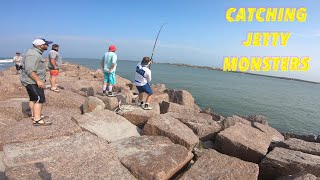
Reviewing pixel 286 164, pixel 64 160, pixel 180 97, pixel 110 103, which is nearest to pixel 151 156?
pixel 64 160

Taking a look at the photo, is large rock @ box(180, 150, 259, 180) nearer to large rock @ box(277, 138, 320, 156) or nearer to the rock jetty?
the rock jetty

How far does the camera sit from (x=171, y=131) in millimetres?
4926

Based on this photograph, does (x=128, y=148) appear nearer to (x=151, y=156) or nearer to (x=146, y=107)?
(x=151, y=156)

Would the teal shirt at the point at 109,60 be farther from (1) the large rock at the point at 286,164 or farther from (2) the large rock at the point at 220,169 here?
(1) the large rock at the point at 286,164

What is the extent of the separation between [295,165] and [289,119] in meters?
14.3

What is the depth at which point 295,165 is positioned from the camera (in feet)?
13.8

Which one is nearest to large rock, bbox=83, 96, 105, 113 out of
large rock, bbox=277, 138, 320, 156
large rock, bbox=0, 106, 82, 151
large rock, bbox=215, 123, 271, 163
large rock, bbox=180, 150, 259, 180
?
large rock, bbox=0, 106, 82, 151

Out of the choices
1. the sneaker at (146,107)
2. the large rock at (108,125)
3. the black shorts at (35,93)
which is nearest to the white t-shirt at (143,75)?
the sneaker at (146,107)

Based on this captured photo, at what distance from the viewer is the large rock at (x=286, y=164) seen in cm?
414

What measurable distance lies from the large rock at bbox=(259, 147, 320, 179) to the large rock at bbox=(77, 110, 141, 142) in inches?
102

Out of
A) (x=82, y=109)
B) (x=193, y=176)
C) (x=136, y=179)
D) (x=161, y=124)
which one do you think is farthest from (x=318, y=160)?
(x=82, y=109)

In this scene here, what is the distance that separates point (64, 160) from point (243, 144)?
343 cm

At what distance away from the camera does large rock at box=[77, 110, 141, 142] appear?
4848mm

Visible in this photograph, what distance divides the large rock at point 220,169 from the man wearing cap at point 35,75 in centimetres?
284
